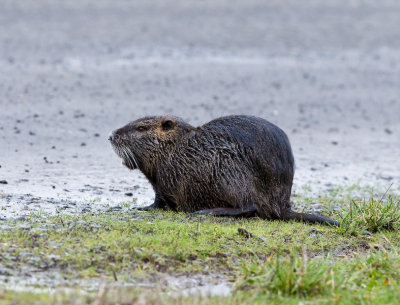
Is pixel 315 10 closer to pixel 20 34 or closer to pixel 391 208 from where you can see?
pixel 20 34

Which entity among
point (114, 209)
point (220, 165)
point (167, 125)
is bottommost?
point (114, 209)

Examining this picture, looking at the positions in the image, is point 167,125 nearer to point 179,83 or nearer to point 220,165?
point 220,165

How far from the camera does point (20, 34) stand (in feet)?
53.0

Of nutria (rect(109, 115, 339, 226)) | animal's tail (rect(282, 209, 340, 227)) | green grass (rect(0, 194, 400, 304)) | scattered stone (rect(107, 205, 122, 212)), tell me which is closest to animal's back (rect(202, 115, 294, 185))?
nutria (rect(109, 115, 339, 226))

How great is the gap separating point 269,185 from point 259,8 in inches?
630

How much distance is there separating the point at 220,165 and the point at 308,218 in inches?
34.1

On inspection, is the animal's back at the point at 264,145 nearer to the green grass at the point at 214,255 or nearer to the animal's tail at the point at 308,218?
the animal's tail at the point at 308,218

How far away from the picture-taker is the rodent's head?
7016 mm

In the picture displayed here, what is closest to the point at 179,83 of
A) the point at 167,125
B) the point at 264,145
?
the point at 167,125

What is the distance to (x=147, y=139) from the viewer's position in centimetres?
706

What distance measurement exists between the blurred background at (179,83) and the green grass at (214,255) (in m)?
1.11

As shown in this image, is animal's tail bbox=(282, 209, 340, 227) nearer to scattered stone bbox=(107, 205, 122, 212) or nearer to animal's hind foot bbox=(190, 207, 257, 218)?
animal's hind foot bbox=(190, 207, 257, 218)

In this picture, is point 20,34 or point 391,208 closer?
point 391,208

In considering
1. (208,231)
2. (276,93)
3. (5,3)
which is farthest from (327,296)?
(5,3)
